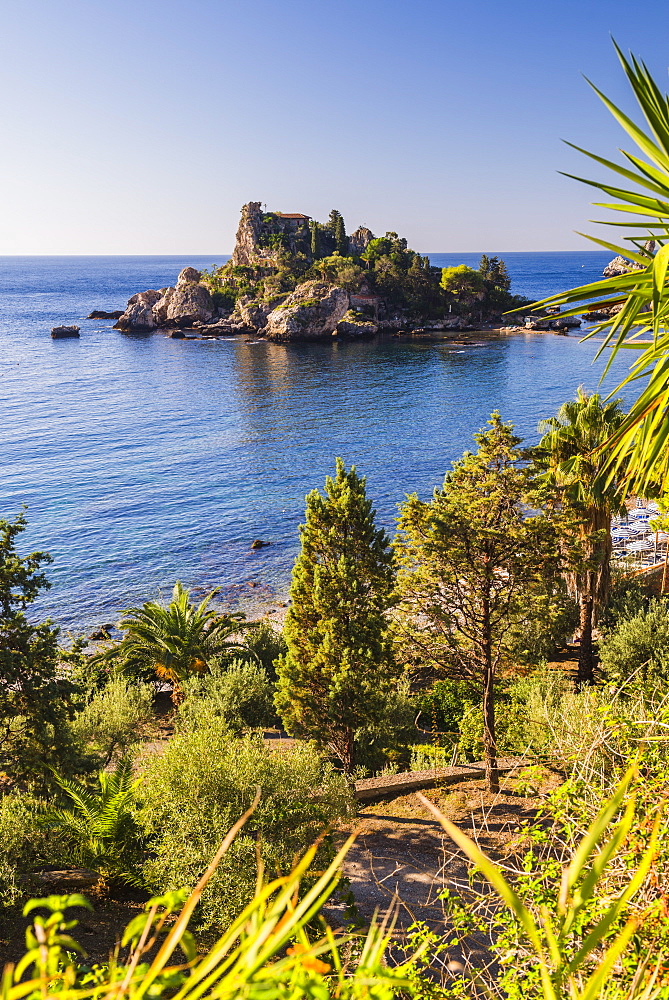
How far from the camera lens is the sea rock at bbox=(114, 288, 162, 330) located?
11400 cm

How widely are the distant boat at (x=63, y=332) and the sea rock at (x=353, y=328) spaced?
150ft

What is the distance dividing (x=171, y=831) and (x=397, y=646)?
6.93m

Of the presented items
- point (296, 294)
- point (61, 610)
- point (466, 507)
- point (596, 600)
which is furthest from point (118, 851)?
point (296, 294)

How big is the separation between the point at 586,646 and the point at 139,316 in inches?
4401

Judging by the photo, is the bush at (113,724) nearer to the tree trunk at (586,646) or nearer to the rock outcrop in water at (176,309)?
the tree trunk at (586,646)

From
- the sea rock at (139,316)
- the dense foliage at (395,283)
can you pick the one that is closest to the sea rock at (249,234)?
the dense foliage at (395,283)

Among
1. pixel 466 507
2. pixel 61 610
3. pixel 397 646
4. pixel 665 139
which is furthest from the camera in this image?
pixel 61 610

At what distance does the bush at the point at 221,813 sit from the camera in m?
8.33

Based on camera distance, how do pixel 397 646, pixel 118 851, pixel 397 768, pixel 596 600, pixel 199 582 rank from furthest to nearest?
pixel 199 582 < pixel 596 600 < pixel 397 768 < pixel 397 646 < pixel 118 851

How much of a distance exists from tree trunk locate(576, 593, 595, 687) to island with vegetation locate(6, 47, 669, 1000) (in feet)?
0.31

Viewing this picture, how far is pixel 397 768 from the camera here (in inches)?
645

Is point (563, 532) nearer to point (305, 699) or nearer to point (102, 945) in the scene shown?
point (305, 699)

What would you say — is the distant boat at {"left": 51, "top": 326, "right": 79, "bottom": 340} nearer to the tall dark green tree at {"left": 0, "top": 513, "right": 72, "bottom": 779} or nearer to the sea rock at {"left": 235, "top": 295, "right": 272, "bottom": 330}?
the sea rock at {"left": 235, "top": 295, "right": 272, "bottom": 330}

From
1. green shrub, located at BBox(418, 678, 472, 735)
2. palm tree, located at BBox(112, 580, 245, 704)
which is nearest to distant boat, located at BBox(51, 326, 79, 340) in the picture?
palm tree, located at BBox(112, 580, 245, 704)
